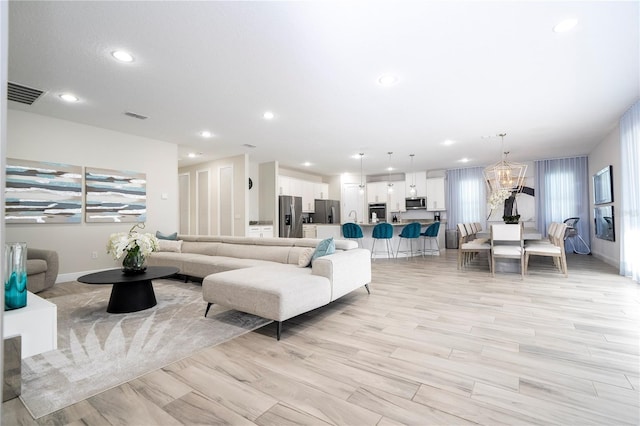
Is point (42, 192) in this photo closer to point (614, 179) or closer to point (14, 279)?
point (14, 279)

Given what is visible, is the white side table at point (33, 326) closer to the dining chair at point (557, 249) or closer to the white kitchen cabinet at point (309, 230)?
the dining chair at point (557, 249)

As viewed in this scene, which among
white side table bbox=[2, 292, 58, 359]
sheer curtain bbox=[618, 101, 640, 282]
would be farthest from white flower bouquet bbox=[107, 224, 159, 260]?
sheer curtain bbox=[618, 101, 640, 282]

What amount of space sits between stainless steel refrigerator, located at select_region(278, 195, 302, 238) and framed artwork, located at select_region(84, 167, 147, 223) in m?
3.36

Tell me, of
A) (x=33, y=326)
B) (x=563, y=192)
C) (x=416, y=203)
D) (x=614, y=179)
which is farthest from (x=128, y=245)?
(x=563, y=192)

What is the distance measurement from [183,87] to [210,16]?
1450mm

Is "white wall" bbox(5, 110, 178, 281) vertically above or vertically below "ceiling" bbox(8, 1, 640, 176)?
below

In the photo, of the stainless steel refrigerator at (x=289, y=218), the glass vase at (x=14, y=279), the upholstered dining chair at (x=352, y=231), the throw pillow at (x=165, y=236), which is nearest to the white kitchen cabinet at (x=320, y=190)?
the stainless steel refrigerator at (x=289, y=218)

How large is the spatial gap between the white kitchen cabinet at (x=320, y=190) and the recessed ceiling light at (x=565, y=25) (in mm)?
7588

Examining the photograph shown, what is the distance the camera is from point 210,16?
2262mm

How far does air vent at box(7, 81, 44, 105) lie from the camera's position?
345 cm

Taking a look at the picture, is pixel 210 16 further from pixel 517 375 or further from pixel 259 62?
pixel 517 375

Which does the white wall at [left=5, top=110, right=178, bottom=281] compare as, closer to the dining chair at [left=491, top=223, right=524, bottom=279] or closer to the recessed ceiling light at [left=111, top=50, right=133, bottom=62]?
the recessed ceiling light at [left=111, top=50, right=133, bottom=62]

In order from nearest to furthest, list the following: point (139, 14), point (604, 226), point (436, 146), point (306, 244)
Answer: point (139, 14) < point (306, 244) < point (604, 226) < point (436, 146)

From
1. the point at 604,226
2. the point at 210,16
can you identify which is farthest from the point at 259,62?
the point at 604,226
